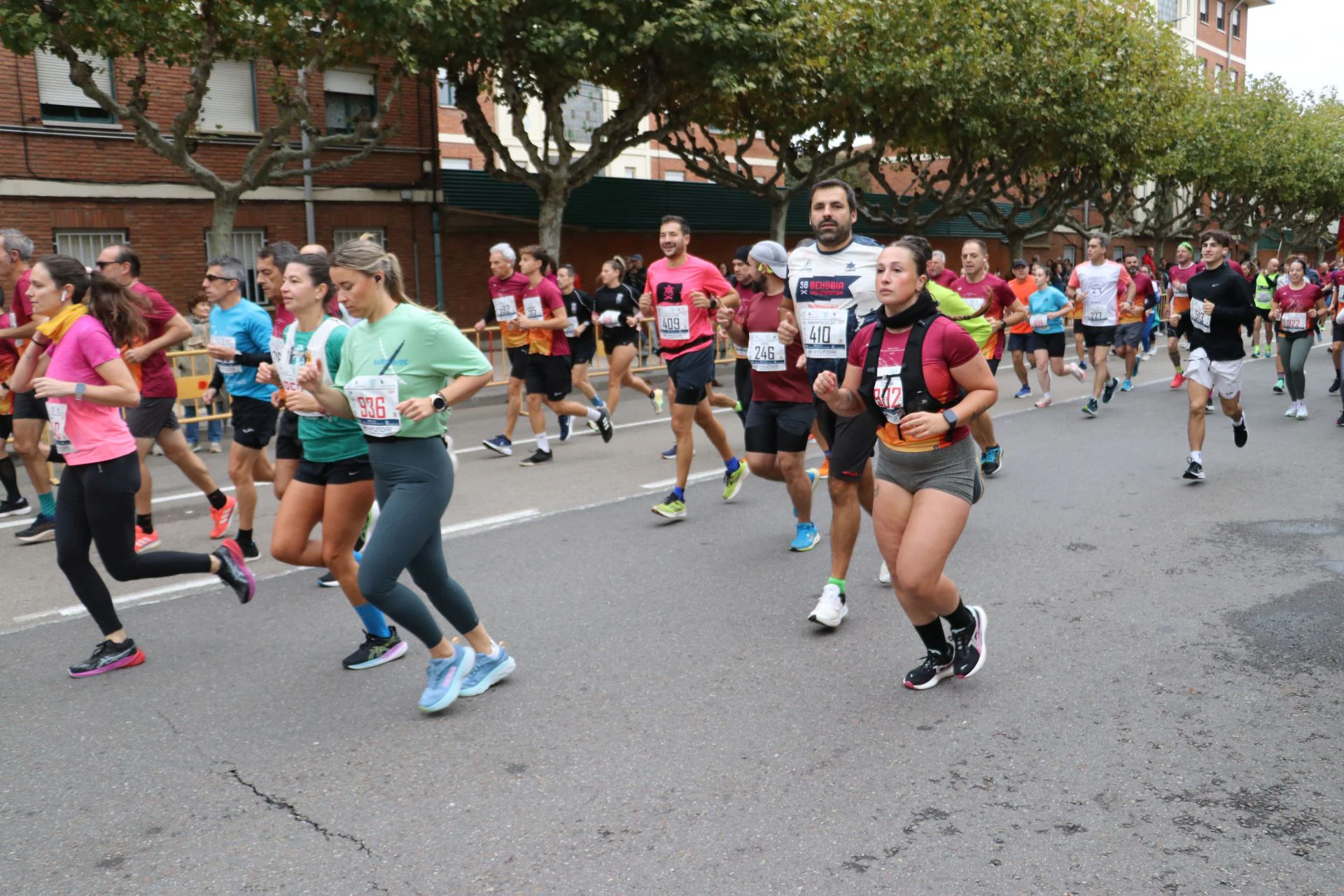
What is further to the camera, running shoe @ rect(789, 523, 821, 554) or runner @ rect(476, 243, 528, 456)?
runner @ rect(476, 243, 528, 456)

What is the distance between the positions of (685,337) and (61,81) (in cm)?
1611

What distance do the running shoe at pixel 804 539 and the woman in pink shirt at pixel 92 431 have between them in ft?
11.9

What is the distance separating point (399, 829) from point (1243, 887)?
2.41 m

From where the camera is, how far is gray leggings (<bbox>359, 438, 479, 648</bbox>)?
423cm

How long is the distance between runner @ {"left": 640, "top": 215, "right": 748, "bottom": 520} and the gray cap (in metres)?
1.13

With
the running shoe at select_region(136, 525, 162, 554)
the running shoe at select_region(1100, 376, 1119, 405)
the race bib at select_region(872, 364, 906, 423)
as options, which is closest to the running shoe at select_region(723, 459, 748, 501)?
the running shoe at select_region(136, 525, 162, 554)

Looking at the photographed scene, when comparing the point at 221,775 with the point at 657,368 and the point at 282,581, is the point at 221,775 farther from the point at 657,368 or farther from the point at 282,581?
the point at 657,368

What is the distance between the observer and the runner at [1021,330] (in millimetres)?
13883

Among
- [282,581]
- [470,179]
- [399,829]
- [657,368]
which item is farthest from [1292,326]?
[470,179]

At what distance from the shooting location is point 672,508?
7.85 m

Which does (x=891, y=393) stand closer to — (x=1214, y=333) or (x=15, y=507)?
(x=1214, y=333)

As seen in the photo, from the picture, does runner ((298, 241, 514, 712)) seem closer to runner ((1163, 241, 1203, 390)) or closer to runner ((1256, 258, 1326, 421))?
runner ((1163, 241, 1203, 390))

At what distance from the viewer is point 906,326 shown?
449 cm

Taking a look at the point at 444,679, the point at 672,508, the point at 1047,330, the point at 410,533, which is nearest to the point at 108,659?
the point at 444,679
